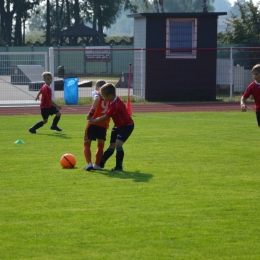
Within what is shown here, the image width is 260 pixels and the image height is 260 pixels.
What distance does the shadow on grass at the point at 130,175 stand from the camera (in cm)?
A: 990

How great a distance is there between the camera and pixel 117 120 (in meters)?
10.6

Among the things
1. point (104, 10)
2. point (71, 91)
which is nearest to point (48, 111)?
point (71, 91)

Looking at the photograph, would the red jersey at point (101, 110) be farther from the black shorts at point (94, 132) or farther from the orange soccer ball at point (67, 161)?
the orange soccer ball at point (67, 161)

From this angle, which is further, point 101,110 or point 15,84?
point 15,84

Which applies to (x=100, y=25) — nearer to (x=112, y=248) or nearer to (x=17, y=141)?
(x=17, y=141)

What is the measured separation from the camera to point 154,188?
360 inches

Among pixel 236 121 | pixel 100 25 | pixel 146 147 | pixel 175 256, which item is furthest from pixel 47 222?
pixel 100 25

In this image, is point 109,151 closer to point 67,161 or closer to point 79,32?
point 67,161

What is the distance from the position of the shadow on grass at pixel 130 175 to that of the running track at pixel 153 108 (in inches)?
465

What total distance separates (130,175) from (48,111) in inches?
264

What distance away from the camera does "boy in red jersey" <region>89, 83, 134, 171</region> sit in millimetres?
10289

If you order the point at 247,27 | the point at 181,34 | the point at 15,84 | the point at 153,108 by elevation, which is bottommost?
the point at 153,108

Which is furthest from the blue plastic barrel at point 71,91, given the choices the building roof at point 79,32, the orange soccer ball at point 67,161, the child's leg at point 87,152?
the building roof at point 79,32

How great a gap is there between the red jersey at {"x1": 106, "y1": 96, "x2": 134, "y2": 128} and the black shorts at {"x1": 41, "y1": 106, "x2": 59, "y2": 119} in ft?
20.0
